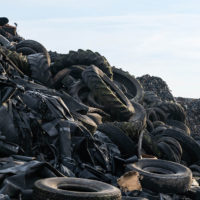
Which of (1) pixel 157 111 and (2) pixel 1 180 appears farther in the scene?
(1) pixel 157 111

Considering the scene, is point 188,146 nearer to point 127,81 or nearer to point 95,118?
point 95,118

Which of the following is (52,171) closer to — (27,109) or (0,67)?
(27,109)

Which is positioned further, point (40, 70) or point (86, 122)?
point (40, 70)

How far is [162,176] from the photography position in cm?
493

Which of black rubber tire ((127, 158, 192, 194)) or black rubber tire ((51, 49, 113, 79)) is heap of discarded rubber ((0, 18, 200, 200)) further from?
black rubber tire ((51, 49, 113, 79))

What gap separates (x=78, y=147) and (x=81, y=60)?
4978mm

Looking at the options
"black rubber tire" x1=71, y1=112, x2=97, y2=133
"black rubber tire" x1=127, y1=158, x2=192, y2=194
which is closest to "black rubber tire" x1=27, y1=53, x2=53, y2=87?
"black rubber tire" x1=71, y1=112, x2=97, y2=133

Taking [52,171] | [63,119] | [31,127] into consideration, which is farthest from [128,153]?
[52,171]

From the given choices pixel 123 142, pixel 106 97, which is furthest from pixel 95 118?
pixel 123 142

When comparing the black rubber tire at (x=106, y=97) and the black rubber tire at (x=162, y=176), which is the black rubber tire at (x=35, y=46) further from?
the black rubber tire at (x=162, y=176)

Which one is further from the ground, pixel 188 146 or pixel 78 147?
pixel 78 147

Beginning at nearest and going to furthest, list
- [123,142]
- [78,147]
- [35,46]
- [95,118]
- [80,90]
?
[78,147]
[123,142]
[95,118]
[80,90]
[35,46]

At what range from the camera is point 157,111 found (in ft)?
35.5

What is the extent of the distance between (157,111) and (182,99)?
11.1 meters
